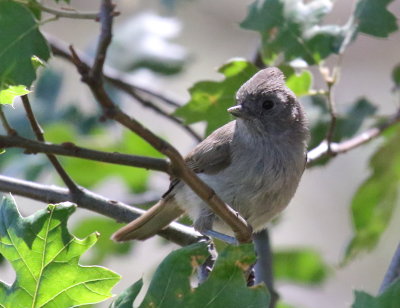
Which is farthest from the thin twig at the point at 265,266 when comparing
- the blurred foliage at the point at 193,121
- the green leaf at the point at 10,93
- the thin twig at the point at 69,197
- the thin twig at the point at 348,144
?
the green leaf at the point at 10,93

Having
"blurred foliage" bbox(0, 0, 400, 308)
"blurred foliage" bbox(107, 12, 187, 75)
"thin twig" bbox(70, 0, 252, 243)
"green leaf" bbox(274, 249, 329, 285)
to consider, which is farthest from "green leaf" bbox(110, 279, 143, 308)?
"blurred foliage" bbox(107, 12, 187, 75)

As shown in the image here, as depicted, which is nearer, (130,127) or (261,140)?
(130,127)

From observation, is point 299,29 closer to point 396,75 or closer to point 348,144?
point 348,144

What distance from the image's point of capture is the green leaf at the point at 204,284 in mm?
1910

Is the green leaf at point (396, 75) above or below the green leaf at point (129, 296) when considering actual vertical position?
below

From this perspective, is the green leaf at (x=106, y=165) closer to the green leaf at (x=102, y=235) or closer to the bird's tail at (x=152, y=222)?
the green leaf at (x=102, y=235)

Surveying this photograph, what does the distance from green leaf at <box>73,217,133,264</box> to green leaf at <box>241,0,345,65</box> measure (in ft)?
3.86

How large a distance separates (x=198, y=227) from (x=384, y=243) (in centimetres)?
430

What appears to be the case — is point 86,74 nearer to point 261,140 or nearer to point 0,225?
point 0,225

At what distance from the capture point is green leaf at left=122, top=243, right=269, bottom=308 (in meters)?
1.91

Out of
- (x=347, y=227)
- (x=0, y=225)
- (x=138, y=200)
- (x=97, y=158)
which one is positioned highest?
(x=97, y=158)

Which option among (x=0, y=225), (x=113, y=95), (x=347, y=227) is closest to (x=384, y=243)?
(x=347, y=227)

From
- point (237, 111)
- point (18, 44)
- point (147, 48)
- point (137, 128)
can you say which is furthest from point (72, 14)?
point (147, 48)

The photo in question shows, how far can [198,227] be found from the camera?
9.98ft
